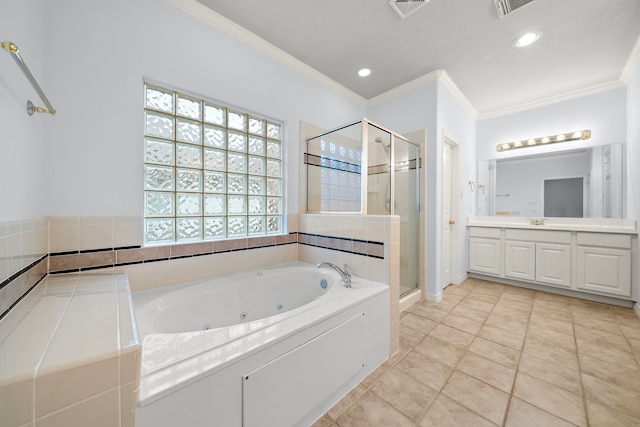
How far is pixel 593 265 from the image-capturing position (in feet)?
8.13

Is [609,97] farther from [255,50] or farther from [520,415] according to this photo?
[255,50]

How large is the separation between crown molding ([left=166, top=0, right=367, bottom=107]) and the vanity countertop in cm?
270

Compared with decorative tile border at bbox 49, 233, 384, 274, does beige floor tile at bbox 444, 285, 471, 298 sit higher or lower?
lower

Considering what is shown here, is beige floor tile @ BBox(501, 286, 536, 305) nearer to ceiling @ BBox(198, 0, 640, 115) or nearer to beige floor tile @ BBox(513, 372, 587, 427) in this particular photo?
beige floor tile @ BBox(513, 372, 587, 427)

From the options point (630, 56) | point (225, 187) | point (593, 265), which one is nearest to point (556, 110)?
point (630, 56)

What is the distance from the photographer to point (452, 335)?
1.86 meters

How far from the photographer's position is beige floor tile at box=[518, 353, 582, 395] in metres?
1.33

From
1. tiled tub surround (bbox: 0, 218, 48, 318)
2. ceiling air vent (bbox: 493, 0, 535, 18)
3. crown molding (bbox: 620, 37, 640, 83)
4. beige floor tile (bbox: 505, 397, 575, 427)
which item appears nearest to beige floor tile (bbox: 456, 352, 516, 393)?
beige floor tile (bbox: 505, 397, 575, 427)

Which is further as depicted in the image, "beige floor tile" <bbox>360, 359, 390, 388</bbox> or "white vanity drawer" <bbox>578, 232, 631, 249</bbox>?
"white vanity drawer" <bbox>578, 232, 631, 249</bbox>

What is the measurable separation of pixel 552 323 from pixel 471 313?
0.62m

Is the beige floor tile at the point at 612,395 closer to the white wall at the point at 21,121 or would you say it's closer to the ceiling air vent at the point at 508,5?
the ceiling air vent at the point at 508,5

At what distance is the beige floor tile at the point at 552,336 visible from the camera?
1720mm

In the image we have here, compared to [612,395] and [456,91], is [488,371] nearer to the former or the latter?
[612,395]

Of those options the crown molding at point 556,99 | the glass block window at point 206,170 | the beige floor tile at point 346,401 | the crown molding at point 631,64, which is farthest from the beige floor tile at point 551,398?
the crown molding at point 556,99
